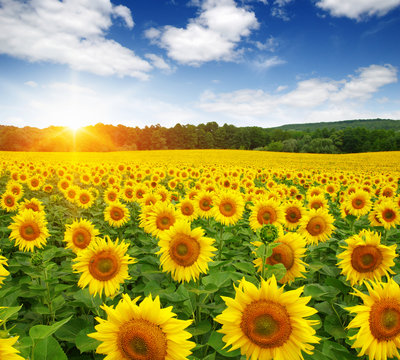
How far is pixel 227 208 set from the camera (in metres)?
5.14

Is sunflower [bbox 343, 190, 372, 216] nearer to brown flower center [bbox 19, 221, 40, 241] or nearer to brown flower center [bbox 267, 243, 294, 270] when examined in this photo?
brown flower center [bbox 267, 243, 294, 270]

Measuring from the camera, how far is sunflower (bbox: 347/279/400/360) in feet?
6.31

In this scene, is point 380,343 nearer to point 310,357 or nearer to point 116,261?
point 310,357

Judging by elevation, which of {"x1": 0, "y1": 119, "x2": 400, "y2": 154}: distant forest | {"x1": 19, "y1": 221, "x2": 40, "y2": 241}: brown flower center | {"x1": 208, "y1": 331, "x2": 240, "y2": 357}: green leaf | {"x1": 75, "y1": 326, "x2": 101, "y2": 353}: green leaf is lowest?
{"x1": 75, "y1": 326, "x2": 101, "y2": 353}: green leaf

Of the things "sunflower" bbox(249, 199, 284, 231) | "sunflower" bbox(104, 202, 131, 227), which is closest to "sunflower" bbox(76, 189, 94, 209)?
"sunflower" bbox(104, 202, 131, 227)

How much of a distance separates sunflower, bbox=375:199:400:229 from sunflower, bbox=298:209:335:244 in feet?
4.11

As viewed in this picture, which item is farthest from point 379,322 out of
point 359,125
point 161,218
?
point 359,125

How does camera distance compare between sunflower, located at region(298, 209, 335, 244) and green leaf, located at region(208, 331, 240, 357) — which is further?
sunflower, located at region(298, 209, 335, 244)

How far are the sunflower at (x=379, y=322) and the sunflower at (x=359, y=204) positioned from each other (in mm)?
4510

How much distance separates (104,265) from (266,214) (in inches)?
113

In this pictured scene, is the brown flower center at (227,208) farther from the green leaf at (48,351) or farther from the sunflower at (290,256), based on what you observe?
the green leaf at (48,351)

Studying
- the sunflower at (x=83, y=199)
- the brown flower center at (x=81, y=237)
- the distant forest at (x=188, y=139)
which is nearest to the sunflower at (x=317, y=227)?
the brown flower center at (x=81, y=237)

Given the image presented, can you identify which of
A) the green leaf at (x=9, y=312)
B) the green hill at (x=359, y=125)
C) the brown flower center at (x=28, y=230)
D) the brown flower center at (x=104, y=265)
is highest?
the green hill at (x=359, y=125)

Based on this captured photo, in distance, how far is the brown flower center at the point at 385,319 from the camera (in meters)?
1.91
